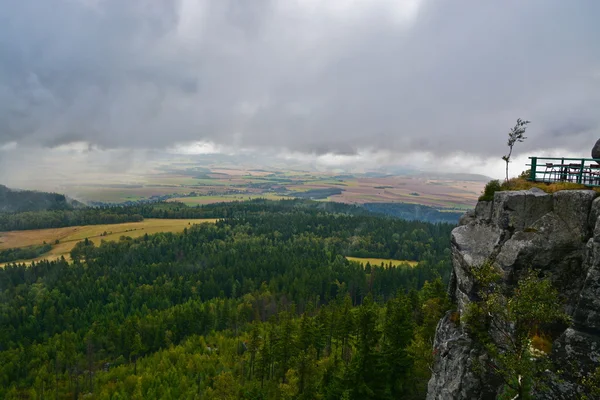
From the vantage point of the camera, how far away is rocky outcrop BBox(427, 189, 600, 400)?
17.6 metres

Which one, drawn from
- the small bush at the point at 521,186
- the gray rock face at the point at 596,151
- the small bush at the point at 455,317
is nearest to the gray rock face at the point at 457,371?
the small bush at the point at 455,317

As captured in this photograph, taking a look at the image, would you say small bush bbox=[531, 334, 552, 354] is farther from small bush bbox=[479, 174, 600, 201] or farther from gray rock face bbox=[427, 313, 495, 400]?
small bush bbox=[479, 174, 600, 201]

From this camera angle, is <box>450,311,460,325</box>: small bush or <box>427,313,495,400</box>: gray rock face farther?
<box>450,311,460,325</box>: small bush

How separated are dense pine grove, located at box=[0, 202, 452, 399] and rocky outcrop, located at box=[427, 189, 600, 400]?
382 inches

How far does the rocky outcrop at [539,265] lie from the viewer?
57.9 feet

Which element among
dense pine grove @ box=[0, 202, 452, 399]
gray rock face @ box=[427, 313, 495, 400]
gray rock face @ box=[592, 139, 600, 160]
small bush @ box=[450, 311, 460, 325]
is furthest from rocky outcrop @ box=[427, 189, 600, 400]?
dense pine grove @ box=[0, 202, 452, 399]

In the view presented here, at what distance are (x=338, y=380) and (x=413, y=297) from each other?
35567 mm

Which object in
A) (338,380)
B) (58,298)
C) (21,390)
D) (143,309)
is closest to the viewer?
(338,380)

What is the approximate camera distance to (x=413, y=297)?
6988 cm

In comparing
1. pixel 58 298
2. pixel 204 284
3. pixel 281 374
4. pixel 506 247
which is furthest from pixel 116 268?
pixel 506 247

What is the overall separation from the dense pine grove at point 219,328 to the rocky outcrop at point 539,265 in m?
9.70

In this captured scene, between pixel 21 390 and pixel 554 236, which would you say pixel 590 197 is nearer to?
pixel 554 236

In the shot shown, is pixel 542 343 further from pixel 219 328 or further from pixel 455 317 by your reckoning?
pixel 219 328

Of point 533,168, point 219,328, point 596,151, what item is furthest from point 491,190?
point 219,328
